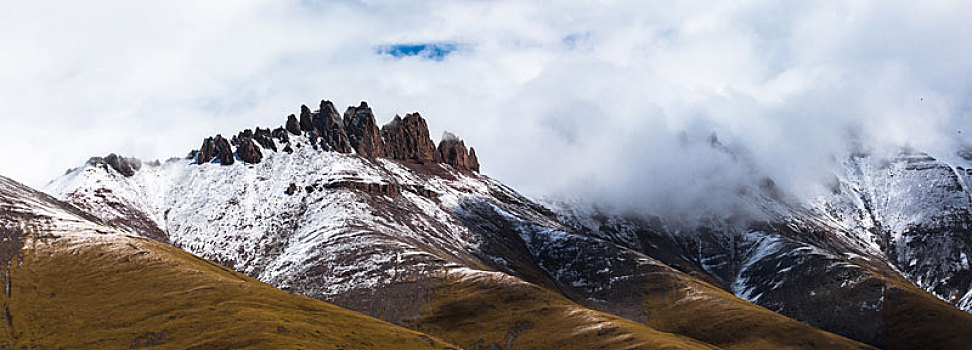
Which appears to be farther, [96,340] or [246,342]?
[96,340]

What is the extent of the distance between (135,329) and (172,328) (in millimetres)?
10013

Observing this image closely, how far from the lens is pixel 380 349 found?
199 m

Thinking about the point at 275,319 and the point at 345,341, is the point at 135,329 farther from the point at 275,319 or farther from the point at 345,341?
the point at 345,341

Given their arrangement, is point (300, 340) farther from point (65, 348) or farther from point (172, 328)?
point (65, 348)

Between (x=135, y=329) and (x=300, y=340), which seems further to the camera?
(x=135, y=329)

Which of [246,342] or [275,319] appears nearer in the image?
[246,342]

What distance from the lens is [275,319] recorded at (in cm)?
19925

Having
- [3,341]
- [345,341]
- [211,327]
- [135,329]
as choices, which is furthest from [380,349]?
[3,341]

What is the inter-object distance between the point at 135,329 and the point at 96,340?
824cm

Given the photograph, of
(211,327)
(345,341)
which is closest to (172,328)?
(211,327)

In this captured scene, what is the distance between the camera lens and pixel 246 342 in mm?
181500

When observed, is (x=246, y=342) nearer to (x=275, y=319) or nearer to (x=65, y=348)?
(x=275, y=319)

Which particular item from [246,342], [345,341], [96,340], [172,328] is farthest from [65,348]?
[345,341]

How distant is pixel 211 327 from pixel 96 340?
2579cm
